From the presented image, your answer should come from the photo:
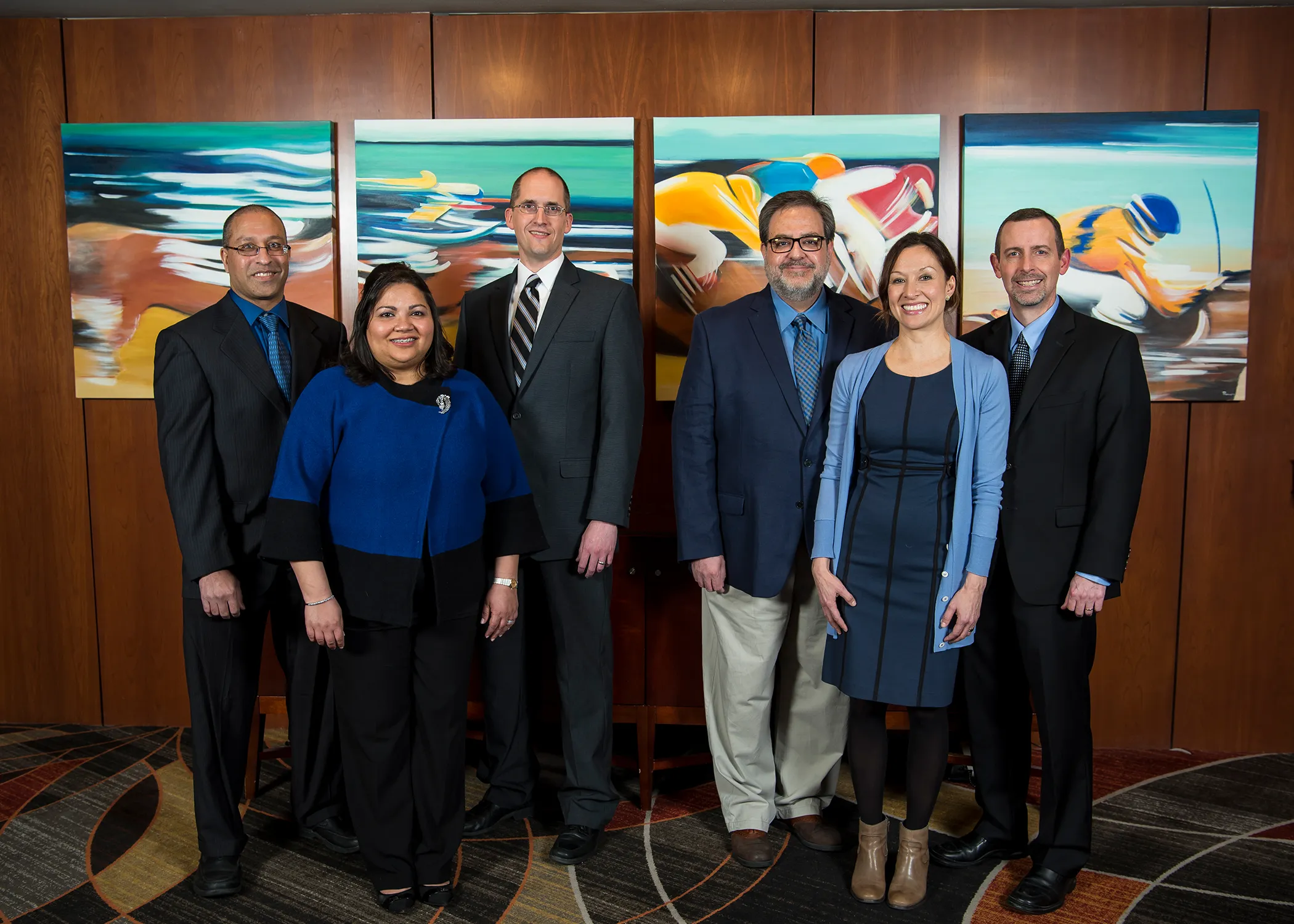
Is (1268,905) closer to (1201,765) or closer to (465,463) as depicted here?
(1201,765)

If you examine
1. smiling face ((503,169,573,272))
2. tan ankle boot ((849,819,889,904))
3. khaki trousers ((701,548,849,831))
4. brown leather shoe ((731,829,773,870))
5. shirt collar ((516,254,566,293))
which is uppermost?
smiling face ((503,169,573,272))

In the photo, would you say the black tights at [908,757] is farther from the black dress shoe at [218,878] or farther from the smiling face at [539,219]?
the black dress shoe at [218,878]

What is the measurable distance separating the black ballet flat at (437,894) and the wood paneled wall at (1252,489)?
2.77 m

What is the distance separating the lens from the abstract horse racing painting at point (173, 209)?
134 inches

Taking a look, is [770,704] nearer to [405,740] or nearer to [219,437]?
[405,740]

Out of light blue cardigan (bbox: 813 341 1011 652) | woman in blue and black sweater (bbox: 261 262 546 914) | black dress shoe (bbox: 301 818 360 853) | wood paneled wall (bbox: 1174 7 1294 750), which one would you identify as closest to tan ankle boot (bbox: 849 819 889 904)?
light blue cardigan (bbox: 813 341 1011 652)

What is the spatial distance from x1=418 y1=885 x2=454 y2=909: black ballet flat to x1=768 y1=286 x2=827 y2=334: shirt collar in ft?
5.73

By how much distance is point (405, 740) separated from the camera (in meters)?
2.29

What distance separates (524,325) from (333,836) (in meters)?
1.60

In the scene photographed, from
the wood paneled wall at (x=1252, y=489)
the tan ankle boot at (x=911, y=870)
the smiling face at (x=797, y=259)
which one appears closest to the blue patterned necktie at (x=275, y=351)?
the smiling face at (x=797, y=259)

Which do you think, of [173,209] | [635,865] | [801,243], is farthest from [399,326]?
[173,209]

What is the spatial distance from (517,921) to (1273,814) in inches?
94.7

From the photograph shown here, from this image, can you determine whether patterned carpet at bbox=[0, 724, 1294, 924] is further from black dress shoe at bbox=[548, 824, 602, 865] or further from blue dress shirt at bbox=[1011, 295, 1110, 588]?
blue dress shirt at bbox=[1011, 295, 1110, 588]

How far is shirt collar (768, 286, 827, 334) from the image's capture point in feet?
8.48
